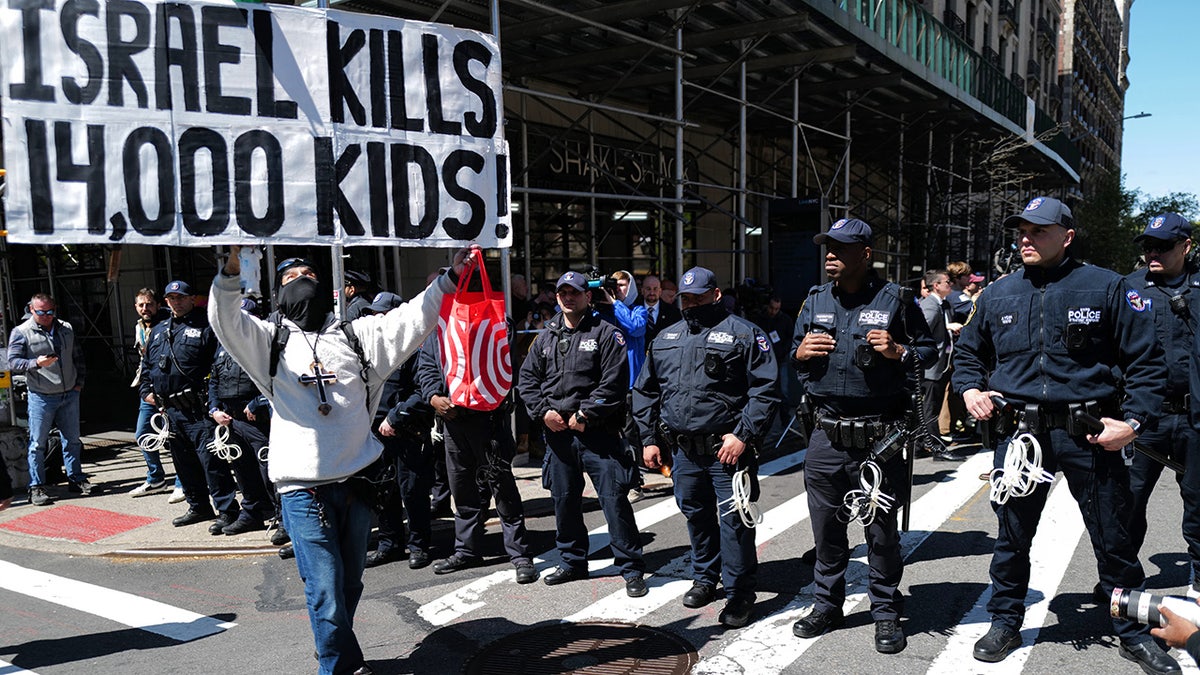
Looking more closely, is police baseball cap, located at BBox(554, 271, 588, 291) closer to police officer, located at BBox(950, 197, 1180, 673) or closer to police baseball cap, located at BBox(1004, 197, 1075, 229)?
police officer, located at BBox(950, 197, 1180, 673)

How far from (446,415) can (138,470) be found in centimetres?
563

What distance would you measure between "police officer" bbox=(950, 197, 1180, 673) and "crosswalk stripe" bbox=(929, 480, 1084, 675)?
0.09 m

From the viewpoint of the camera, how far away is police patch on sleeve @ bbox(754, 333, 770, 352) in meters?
4.62

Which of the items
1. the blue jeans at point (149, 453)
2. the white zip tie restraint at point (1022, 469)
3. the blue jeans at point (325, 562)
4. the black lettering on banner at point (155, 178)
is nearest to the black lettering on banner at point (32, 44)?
the black lettering on banner at point (155, 178)

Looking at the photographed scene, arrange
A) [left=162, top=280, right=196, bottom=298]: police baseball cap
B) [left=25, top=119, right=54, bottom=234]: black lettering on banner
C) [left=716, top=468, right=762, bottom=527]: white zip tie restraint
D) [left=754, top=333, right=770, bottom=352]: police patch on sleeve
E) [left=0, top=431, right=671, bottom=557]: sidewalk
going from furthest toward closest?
[left=162, top=280, right=196, bottom=298]: police baseball cap
[left=0, top=431, right=671, bottom=557]: sidewalk
[left=754, top=333, right=770, bottom=352]: police patch on sleeve
[left=716, top=468, right=762, bottom=527]: white zip tie restraint
[left=25, top=119, right=54, bottom=234]: black lettering on banner

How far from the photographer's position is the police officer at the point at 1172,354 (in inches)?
166

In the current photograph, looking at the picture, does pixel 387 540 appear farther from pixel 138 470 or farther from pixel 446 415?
pixel 138 470

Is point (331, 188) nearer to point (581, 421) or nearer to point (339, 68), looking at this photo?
point (339, 68)

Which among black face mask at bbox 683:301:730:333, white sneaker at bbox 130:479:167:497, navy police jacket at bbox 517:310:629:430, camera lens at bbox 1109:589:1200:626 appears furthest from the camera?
white sneaker at bbox 130:479:167:497

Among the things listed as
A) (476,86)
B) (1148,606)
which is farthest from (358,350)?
(1148,606)

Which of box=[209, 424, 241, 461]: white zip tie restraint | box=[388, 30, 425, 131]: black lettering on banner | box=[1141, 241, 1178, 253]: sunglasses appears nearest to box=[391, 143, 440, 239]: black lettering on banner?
box=[388, 30, 425, 131]: black lettering on banner

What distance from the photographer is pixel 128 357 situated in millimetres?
15734

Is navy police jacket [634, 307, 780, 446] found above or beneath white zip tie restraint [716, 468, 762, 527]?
above

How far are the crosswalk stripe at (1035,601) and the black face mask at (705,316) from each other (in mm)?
2088
